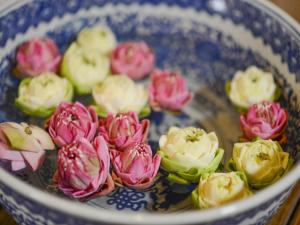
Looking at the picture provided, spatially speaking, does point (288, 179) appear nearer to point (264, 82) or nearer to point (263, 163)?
point (263, 163)

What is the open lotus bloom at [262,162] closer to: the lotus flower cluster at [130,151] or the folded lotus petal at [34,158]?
the lotus flower cluster at [130,151]

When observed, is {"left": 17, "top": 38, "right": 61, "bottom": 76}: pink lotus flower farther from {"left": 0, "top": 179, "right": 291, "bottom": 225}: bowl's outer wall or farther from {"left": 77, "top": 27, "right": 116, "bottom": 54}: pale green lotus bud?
{"left": 0, "top": 179, "right": 291, "bottom": 225}: bowl's outer wall

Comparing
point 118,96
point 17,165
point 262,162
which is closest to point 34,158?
point 17,165

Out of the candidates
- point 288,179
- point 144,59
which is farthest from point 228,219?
point 144,59

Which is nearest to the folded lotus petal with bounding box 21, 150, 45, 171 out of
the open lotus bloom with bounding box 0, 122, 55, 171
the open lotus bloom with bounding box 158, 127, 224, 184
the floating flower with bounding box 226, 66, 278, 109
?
the open lotus bloom with bounding box 0, 122, 55, 171

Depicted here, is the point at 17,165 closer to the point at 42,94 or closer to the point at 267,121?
the point at 42,94
